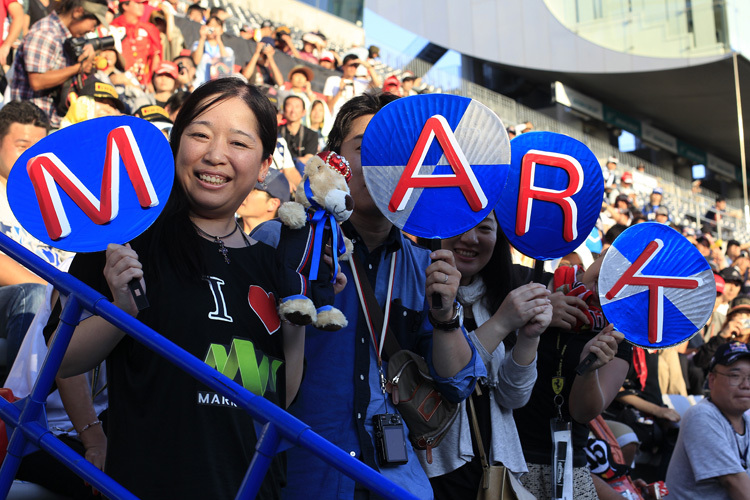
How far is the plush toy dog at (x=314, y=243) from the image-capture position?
1.69m

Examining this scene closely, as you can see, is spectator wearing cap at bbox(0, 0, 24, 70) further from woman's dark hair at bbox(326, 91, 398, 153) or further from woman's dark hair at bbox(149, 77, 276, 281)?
woman's dark hair at bbox(149, 77, 276, 281)

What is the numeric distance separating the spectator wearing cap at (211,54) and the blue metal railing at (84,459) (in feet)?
20.3

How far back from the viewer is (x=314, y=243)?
177 centimetres

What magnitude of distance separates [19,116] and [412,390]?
248cm

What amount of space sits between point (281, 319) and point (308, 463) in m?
0.38

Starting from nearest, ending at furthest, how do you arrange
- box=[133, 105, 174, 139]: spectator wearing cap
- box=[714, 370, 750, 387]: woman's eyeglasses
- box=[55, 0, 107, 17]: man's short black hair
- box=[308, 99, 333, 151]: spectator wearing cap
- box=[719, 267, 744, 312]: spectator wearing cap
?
1. box=[714, 370, 750, 387]: woman's eyeglasses
2. box=[133, 105, 174, 139]: spectator wearing cap
3. box=[55, 0, 107, 17]: man's short black hair
4. box=[308, 99, 333, 151]: spectator wearing cap
5. box=[719, 267, 744, 312]: spectator wearing cap

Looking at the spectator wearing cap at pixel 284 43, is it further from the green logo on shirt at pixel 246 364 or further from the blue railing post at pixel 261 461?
the blue railing post at pixel 261 461

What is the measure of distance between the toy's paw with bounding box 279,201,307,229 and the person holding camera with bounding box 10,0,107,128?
156 inches

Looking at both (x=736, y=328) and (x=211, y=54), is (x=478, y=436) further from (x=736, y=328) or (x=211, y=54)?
(x=211, y=54)

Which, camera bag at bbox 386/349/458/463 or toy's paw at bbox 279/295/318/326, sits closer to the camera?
toy's paw at bbox 279/295/318/326

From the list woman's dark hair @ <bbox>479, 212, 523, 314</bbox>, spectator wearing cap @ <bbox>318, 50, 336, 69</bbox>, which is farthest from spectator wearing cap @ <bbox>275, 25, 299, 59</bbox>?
woman's dark hair @ <bbox>479, 212, 523, 314</bbox>

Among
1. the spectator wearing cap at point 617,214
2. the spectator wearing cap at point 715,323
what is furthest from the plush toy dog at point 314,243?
the spectator wearing cap at point 617,214

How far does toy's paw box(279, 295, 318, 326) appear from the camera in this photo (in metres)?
1.65

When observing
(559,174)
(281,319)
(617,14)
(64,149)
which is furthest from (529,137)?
(617,14)
